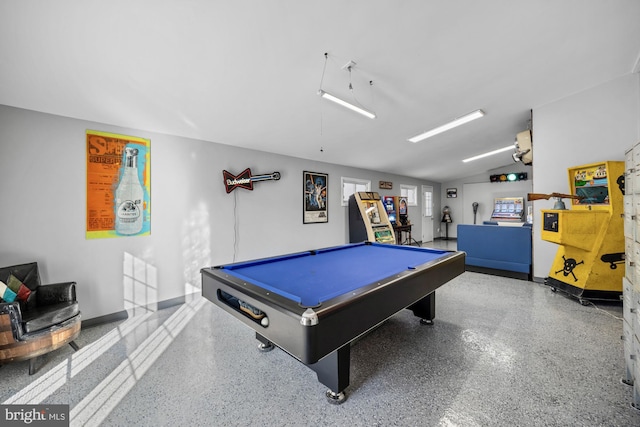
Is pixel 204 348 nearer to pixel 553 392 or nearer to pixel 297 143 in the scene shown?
pixel 553 392

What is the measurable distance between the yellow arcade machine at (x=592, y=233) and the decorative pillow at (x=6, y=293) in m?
6.09

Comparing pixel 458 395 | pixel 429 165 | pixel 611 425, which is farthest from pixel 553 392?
pixel 429 165

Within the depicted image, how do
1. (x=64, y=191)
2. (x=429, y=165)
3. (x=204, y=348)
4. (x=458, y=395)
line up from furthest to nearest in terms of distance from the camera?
1. (x=429, y=165)
2. (x=64, y=191)
3. (x=204, y=348)
4. (x=458, y=395)

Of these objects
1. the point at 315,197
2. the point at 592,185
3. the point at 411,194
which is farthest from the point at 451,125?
the point at 411,194

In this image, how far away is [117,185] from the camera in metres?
3.04

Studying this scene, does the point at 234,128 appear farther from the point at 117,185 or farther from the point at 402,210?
the point at 402,210

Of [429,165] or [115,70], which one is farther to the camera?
[429,165]

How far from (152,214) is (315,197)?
3083mm

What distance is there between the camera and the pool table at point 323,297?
121 cm

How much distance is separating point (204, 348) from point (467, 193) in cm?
1030

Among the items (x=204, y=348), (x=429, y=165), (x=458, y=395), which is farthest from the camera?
(x=429, y=165)

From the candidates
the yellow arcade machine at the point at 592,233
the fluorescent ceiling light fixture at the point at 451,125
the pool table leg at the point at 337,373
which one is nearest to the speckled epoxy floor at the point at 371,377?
the pool table leg at the point at 337,373

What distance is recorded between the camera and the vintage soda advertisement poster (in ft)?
9.50

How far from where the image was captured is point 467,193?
9.68 m
